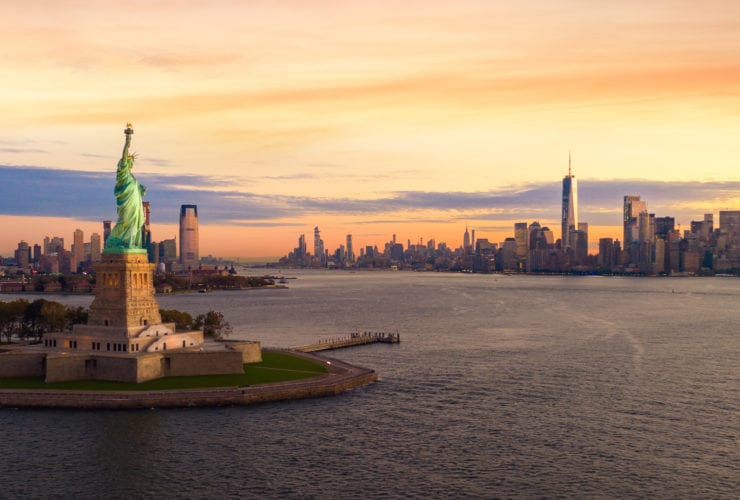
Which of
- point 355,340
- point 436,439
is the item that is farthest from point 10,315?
point 436,439

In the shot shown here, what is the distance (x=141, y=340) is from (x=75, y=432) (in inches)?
711

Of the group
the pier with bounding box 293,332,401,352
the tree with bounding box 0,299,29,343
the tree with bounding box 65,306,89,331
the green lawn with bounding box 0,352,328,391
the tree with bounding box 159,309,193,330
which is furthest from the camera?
the pier with bounding box 293,332,401,352

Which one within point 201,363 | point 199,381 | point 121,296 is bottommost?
point 199,381

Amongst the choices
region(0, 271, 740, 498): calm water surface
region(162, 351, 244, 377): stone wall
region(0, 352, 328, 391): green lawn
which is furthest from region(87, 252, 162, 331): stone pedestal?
region(0, 271, 740, 498): calm water surface

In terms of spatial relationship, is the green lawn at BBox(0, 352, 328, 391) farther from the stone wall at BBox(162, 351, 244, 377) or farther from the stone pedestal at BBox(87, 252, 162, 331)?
the stone pedestal at BBox(87, 252, 162, 331)

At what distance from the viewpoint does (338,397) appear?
6806cm

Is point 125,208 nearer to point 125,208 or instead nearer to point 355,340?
point 125,208

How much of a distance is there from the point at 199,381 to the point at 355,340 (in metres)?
44.1

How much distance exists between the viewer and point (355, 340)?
111m

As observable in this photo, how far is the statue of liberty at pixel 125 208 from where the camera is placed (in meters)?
76.6

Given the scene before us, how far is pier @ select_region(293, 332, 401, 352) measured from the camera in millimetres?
104125

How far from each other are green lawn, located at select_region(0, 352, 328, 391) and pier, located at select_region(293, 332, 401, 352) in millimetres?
26172

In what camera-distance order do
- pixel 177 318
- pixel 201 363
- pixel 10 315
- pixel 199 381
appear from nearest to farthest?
pixel 199 381
pixel 201 363
pixel 10 315
pixel 177 318

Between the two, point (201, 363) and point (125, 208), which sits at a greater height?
point (125, 208)
